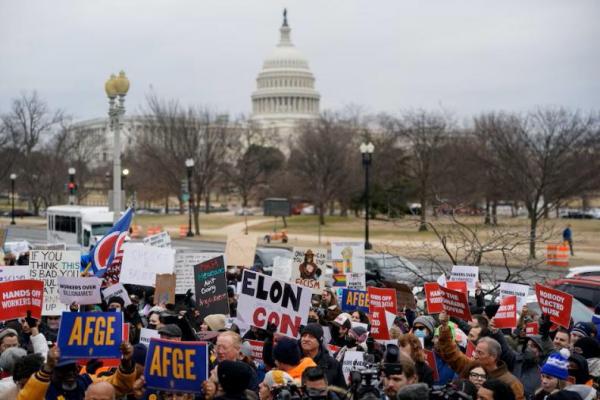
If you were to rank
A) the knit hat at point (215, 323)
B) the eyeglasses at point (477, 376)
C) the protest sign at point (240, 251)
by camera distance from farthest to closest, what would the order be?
the protest sign at point (240, 251), the knit hat at point (215, 323), the eyeglasses at point (477, 376)

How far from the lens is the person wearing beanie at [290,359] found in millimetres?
6957

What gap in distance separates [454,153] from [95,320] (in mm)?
49571

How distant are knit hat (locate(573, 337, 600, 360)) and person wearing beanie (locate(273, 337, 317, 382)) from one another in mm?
2803

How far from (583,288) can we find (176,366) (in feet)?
37.5

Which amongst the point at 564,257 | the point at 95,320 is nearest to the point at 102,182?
the point at 564,257

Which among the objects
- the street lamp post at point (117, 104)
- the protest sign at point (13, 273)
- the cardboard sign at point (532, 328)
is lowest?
the cardboard sign at point (532, 328)

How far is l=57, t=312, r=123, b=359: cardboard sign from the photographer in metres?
7.43

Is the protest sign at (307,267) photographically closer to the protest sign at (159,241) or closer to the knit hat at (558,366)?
the protest sign at (159,241)

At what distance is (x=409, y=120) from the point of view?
6125cm

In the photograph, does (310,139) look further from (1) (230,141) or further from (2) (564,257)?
(2) (564,257)

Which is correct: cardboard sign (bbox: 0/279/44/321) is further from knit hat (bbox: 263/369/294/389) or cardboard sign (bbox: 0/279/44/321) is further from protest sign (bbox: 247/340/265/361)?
knit hat (bbox: 263/369/294/389)

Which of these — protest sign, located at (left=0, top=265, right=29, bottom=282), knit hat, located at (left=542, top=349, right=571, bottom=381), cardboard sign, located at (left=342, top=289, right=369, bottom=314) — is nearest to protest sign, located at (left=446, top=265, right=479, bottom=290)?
cardboard sign, located at (left=342, top=289, right=369, bottom=314)

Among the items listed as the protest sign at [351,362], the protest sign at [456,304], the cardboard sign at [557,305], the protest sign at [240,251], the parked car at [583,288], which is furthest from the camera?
the protest sign at [240,251]

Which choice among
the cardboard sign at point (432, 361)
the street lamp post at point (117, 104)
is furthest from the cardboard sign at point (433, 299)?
the street lamp post at point (117, 104)
